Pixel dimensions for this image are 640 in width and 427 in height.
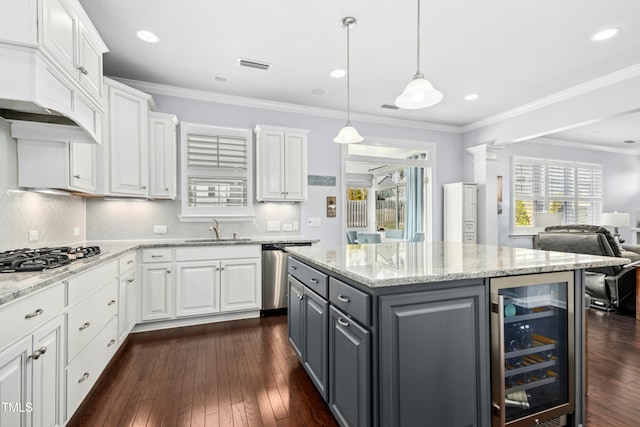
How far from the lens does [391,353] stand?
1398mm

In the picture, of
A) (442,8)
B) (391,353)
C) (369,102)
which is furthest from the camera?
(369,102)

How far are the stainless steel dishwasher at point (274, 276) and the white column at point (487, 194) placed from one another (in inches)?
139

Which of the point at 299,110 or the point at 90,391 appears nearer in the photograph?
the point at 90,391

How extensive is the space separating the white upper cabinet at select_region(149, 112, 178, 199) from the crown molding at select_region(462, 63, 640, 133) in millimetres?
4864

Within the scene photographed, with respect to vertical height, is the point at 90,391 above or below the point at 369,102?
below

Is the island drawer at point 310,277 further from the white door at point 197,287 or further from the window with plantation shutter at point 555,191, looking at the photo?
the window with plantation shutter at point 555,191

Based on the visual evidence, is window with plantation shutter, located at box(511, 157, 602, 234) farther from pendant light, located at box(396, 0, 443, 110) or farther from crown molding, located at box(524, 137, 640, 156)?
pendant light, located at box(396, 0, 443, 110)

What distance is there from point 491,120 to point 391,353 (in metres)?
5.13

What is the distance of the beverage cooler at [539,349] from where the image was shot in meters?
1.69

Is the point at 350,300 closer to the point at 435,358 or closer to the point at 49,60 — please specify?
the point at 435,358

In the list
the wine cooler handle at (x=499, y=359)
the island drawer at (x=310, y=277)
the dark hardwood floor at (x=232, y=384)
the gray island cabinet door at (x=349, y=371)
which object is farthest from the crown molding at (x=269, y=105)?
the wine cooler handle at (x=499, y=359)

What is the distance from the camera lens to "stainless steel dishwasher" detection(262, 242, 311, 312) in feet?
12.8

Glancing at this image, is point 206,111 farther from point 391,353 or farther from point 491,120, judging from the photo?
point 491,120

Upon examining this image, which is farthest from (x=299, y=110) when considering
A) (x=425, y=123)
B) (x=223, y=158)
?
(x=425, y=123)
